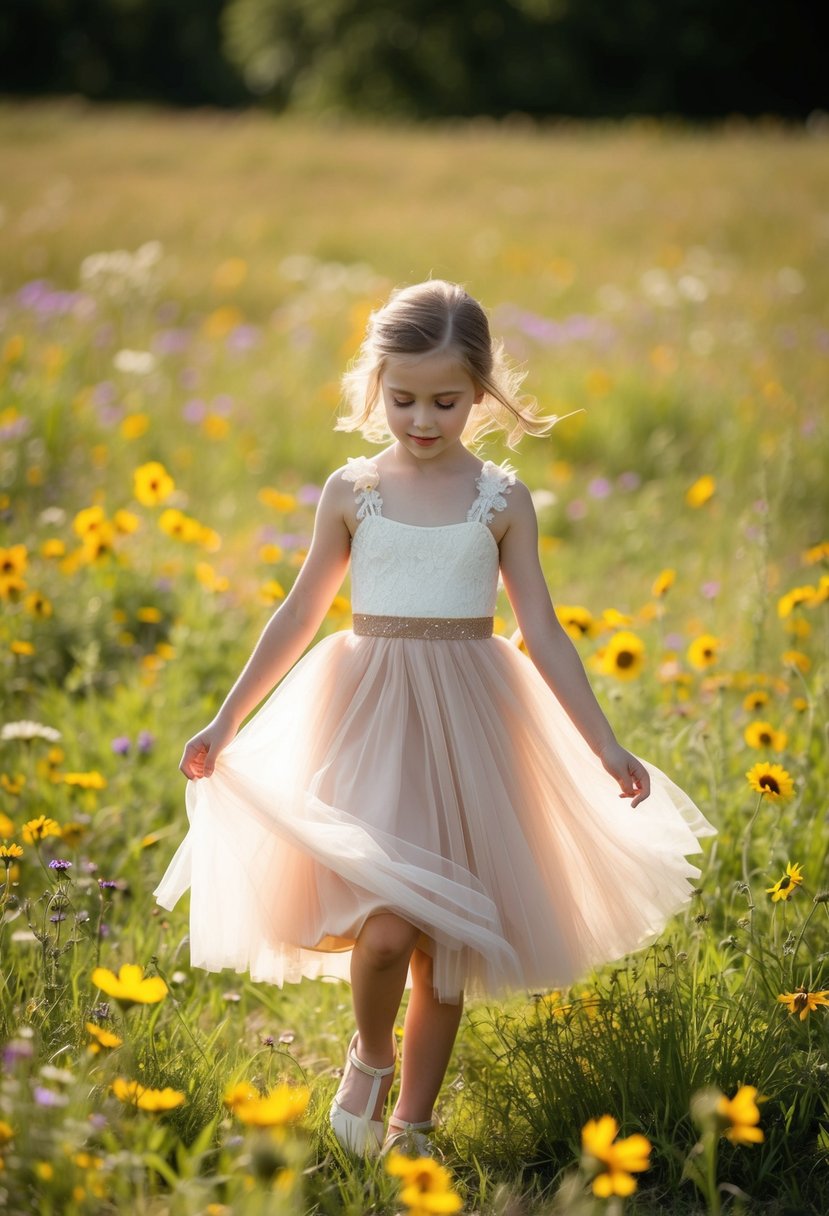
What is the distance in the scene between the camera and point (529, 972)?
6.73 feet

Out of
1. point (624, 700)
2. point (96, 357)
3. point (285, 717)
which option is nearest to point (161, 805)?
point (285, 717)

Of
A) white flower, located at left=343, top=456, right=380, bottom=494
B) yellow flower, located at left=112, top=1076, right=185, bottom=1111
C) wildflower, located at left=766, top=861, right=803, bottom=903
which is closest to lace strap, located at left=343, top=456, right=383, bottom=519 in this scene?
white flower, located at left=343, top=456, right=380, bottom=494

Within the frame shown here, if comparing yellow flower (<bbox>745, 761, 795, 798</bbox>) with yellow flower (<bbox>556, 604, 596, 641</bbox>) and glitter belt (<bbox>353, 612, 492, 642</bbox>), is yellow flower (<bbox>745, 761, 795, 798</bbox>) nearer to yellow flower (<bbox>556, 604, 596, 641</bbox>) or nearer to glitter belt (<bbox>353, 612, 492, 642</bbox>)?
glitter belt (<bbox>353, 612, 492, 642</bbox>)

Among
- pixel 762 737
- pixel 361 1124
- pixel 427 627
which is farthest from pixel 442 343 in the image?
pixel 361 1124

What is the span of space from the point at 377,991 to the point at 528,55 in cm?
3198

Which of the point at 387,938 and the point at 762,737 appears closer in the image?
the point at 387,938

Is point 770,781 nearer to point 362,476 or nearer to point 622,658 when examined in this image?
point 622,658

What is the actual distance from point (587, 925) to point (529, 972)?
15cm

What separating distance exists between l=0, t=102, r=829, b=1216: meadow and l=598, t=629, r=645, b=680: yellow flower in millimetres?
15

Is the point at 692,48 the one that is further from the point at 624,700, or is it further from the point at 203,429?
the point at 624,700

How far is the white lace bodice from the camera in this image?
7.11ft

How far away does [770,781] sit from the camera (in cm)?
221

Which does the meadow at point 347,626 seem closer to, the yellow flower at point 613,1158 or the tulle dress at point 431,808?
the yellow flower at point 613,1158

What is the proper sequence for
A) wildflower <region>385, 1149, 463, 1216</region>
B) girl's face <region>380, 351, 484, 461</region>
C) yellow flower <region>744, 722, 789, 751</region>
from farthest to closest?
yellow flower <region>744, 722, 789, 751</region> → girl's face <region>380, 351, 484, 461</region> → wildflower <region>385, 1149, 463, 1216</region>
